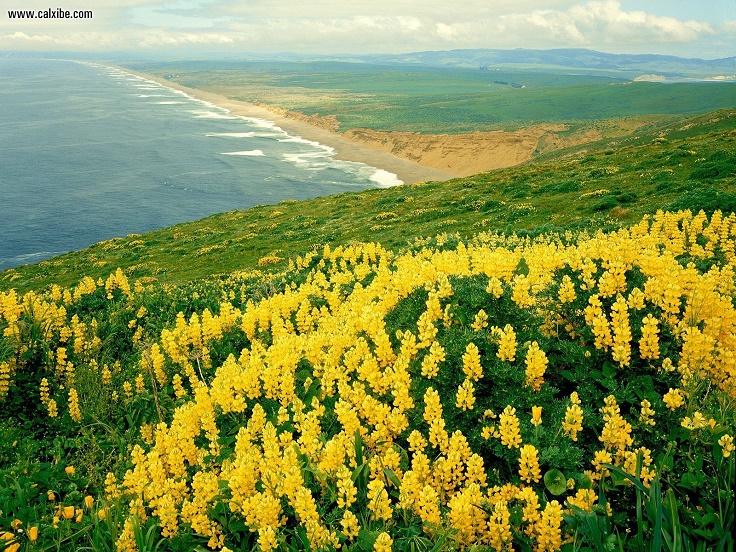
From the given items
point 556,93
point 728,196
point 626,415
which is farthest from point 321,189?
point 556,93

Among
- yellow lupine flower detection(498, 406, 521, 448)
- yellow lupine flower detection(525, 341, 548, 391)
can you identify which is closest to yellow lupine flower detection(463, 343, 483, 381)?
yellow lupine flower detection(525, 341, 548, 391)

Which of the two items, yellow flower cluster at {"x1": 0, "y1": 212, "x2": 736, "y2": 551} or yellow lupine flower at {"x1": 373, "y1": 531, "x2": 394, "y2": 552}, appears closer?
yellow lupine flower at {"x1": 373, "y1": 531, "x2": 394, "y2": 552}

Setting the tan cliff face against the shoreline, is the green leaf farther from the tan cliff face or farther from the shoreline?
the tan cliff face

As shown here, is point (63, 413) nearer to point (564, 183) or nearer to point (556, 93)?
point (564, 183)

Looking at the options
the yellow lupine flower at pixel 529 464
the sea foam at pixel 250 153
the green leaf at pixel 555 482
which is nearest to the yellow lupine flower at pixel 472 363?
the yellow lupine flower at pixel 529 464

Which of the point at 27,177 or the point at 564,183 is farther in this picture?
the point at 27,177

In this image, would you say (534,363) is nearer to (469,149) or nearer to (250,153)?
(469,149)

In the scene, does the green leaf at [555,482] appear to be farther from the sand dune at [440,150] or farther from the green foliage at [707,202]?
the sand dune at [440,150]

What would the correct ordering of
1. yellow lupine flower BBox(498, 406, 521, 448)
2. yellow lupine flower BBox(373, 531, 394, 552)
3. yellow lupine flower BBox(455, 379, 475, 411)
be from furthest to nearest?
yellow lupine flower BBox(455, 379, 475, 411) → yellow lupine flower BBox(498, 406, 521, 448) → yellow lupine flower BBox(373, 531, 394, 552)
